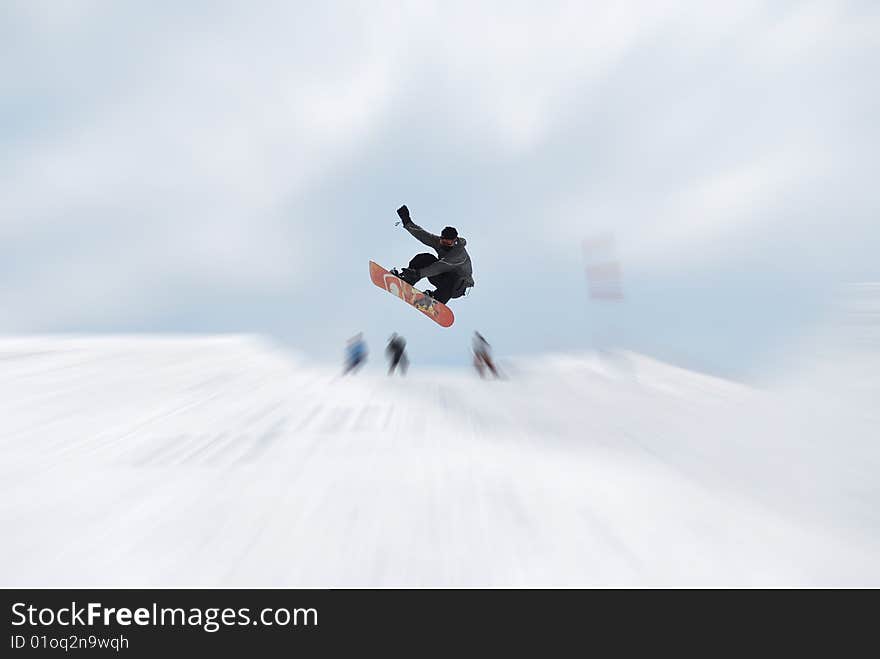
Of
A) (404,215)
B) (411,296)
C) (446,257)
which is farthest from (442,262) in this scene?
(411,296)

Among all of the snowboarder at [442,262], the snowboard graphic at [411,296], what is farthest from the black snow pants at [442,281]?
the snowboard graphic at [411,296]

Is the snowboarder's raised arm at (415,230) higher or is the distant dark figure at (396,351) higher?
the snowboarder's raised arm at (415,230)

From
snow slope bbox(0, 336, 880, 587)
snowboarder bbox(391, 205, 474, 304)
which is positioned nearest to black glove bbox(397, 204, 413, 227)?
snowboarder bbox(391, 205, 474, 304)

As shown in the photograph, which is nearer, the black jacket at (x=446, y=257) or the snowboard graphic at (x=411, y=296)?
the black jacket at (x=446, y=257)

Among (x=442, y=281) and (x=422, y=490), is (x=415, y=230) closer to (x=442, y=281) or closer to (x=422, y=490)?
(x=442, y=281)

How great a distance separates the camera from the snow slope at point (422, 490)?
3.39 meters

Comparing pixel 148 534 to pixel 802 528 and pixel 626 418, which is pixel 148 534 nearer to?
pixel 802 528

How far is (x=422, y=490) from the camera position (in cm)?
460

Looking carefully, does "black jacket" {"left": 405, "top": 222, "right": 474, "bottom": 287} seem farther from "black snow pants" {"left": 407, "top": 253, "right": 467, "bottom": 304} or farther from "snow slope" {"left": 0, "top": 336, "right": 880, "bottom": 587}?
"snow slope" {"left": 0, "top": 336, "right": 880, "bottom": 587}

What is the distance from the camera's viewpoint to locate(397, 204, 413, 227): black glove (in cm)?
970

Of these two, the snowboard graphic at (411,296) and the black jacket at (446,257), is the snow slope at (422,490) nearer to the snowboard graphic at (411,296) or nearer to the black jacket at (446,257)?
the black jacket at (446,257)

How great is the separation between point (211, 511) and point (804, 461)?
6763 millimetres

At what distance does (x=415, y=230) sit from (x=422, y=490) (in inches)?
253

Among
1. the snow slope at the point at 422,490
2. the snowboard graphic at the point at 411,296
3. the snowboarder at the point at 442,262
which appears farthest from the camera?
the snowboard graphic at the point at 411,296
